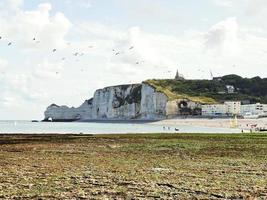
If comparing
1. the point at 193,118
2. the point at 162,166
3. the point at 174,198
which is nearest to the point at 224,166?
the point at 162,166

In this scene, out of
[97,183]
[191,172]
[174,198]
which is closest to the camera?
[174,198]

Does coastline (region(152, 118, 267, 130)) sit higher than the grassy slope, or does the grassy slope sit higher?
coastline (region(152, 118, 267, 130))

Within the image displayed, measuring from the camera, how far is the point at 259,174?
2216 centimetres

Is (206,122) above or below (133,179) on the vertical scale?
above

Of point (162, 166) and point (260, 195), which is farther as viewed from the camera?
point (162, 166)

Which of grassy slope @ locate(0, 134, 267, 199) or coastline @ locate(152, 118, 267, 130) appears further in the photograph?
coastline @ locate(152, 118, 267, 130)

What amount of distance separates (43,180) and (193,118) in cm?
17842

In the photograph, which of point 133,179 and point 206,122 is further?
point 206,122

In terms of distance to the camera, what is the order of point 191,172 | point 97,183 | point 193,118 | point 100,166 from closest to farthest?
point 97,183 < point 191,172 < point 100,166 < point 193,118

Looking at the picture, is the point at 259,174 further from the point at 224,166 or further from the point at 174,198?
the point at 174,198

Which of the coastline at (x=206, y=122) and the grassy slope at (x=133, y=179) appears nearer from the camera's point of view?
the grassy slope at (x=133, y=179)

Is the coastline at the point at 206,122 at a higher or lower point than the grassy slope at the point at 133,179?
higher

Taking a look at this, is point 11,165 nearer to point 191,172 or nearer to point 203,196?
point 191,172

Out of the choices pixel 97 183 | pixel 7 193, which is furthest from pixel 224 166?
pixel 7 193
